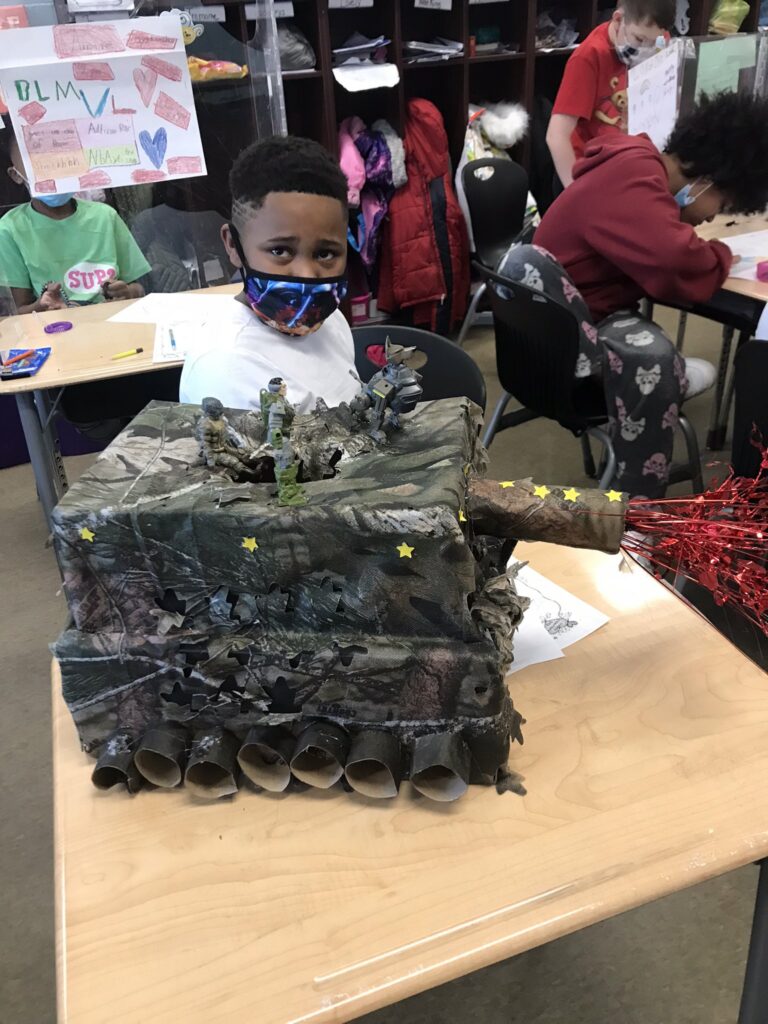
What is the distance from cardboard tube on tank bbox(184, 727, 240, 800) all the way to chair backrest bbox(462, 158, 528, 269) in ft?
9.38

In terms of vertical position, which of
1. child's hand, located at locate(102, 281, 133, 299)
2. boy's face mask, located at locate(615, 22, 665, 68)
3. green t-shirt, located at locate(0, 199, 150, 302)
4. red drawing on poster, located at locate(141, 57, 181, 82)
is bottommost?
child's hand, located at locate(102, 281, 133, 299)

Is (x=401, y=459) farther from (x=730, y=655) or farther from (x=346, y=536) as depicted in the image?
(x=730, y=655)

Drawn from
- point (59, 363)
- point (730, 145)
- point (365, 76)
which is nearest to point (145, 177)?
point (59, 363)

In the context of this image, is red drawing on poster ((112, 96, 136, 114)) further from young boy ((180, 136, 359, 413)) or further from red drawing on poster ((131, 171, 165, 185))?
young boy ((180, 136, 359, 413))

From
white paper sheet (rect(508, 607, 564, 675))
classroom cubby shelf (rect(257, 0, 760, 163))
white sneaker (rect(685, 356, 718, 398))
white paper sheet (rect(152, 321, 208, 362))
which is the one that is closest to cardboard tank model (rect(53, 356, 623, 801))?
white paper sheet (rect(508, 607, 564, 675))

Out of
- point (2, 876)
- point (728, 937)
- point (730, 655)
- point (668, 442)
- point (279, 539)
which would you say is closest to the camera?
point (279, 539)

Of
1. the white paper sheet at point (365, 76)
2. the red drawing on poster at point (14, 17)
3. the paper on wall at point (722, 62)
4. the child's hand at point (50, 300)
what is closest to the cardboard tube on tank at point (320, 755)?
the child's hand at point (50, 300)

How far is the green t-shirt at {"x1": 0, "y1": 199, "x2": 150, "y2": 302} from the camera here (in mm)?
2385

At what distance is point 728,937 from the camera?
4.52 feet

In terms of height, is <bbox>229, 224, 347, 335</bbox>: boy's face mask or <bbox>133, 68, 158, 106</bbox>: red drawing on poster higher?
<bbox>133, 68, 158, 106</bbox>: red drawing on poster

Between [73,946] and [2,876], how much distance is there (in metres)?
1.00

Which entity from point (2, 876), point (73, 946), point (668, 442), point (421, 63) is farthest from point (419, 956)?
point (421, 63)

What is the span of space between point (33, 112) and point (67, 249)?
1.30ft

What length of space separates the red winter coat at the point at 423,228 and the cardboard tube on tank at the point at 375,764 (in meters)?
3.20
